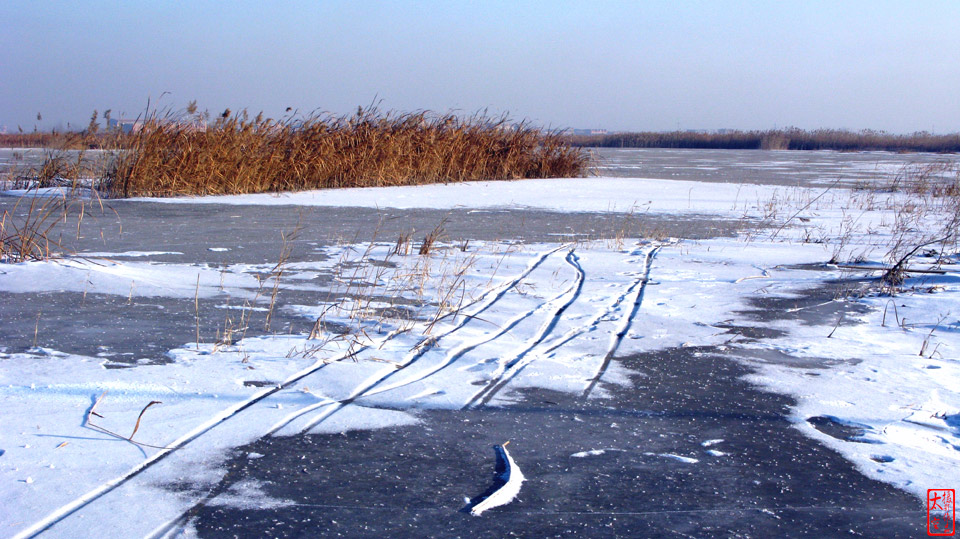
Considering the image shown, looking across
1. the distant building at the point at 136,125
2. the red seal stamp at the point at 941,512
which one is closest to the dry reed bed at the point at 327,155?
the distant building at the point at 136,125

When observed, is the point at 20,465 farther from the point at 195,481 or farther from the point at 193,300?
the point at 193,300

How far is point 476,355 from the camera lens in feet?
10.4

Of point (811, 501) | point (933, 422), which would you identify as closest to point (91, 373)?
point (811, 501)

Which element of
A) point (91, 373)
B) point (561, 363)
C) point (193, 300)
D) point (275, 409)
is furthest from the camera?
point (193, 300)

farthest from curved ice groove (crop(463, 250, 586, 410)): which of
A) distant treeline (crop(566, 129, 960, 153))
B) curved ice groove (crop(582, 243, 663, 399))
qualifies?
distant treeline (crop(566, 129, 960, 153))

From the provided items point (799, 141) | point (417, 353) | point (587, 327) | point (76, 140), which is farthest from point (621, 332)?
point (799, 141)

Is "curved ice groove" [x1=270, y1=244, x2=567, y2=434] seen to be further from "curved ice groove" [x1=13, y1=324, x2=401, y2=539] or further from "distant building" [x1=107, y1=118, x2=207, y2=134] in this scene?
"distant building" [x1=107, y1=118, x2=207, y2=134]

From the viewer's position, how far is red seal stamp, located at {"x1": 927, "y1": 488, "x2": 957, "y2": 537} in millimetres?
1815

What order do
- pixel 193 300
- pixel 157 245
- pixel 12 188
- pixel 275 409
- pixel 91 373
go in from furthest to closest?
pixel 12 188 → pixel 157 245 → pixel 193 300 → pixel 91 373 → pixel 275 409

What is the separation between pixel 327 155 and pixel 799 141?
115ft

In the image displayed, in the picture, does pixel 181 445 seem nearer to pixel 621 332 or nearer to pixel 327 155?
pixel 621 332

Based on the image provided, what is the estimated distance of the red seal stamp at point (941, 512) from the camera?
182 centimetres

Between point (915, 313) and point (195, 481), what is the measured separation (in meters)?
3.85

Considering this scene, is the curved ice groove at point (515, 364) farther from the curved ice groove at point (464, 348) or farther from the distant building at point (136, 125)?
the distant building at point (136, 125)
